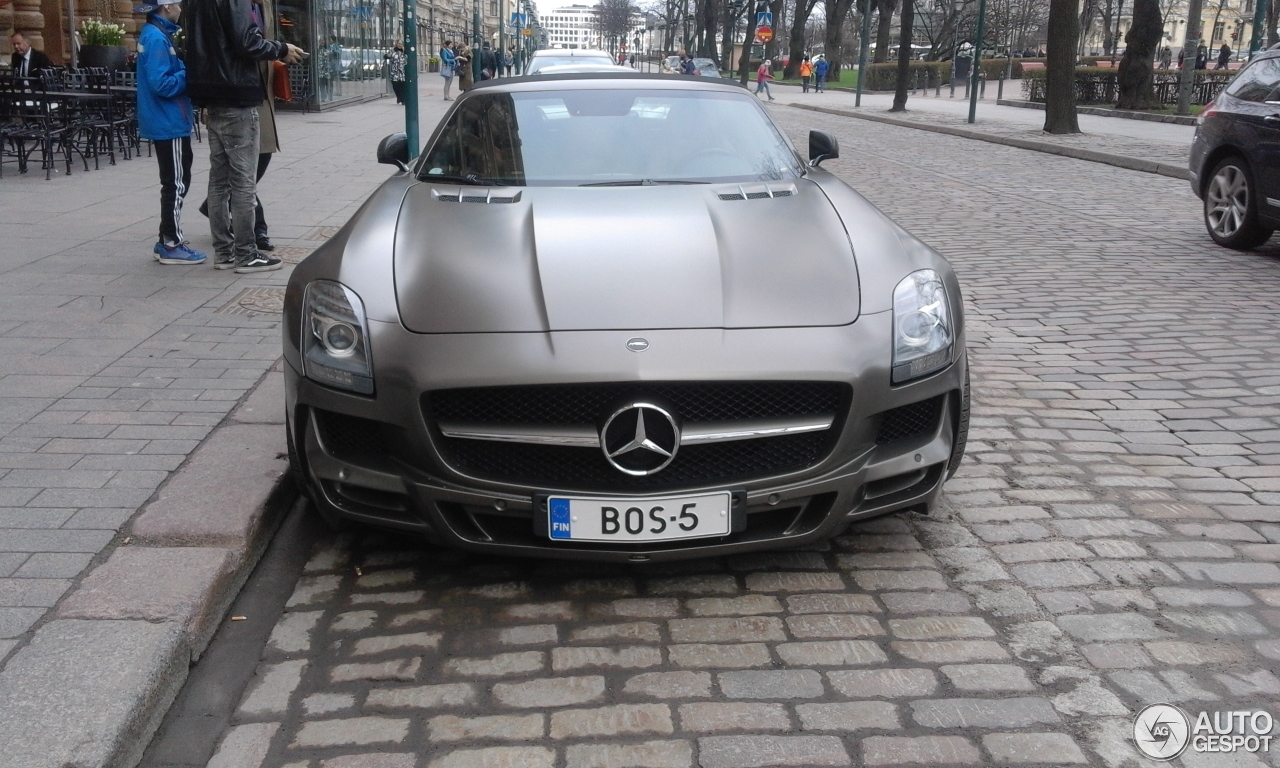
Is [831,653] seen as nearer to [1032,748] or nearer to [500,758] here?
[1032,748]

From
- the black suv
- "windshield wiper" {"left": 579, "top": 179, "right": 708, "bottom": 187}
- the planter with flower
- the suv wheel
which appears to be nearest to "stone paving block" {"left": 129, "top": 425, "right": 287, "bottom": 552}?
"windshield wiper" {"left": 579, "top": 179, "right": 708, "bottom": 187}

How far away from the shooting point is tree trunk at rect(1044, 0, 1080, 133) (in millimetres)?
23031

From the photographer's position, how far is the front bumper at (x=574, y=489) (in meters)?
3.19

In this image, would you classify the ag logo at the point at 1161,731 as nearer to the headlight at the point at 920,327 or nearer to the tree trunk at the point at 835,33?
the headlight at the point at 920,327

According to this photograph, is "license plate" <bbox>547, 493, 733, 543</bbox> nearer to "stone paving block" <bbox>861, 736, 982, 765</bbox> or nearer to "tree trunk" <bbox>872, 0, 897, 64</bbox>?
"stone paving block" <bbox>861, 736, 982, 765</bbox>

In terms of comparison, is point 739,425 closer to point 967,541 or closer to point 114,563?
point 967,541

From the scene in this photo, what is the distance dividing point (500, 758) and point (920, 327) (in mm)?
1718

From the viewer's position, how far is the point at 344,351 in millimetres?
3408

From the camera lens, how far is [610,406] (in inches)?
126

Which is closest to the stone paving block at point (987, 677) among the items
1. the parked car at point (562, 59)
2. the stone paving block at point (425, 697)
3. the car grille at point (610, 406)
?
the car grille at point (610, 406)

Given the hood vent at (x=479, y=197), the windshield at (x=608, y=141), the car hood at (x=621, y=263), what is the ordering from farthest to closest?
the windshield at (x=608, y=141)
the hood vent at (x=479, y=197)
the car hood at (x=621, y=263)

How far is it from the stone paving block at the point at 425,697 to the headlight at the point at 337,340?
82 cm

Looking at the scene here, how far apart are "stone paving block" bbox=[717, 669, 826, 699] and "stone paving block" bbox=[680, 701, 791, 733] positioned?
5cm

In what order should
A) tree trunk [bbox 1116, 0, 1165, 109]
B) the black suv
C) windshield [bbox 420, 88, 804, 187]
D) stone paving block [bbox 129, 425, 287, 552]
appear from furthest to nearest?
tree trunk [bbox 1116, 0, 1165, 109], the black suv, windshield [bbox 420, 88, 804, 187], stone paving block [bbox 129, 425, 287, 552]
